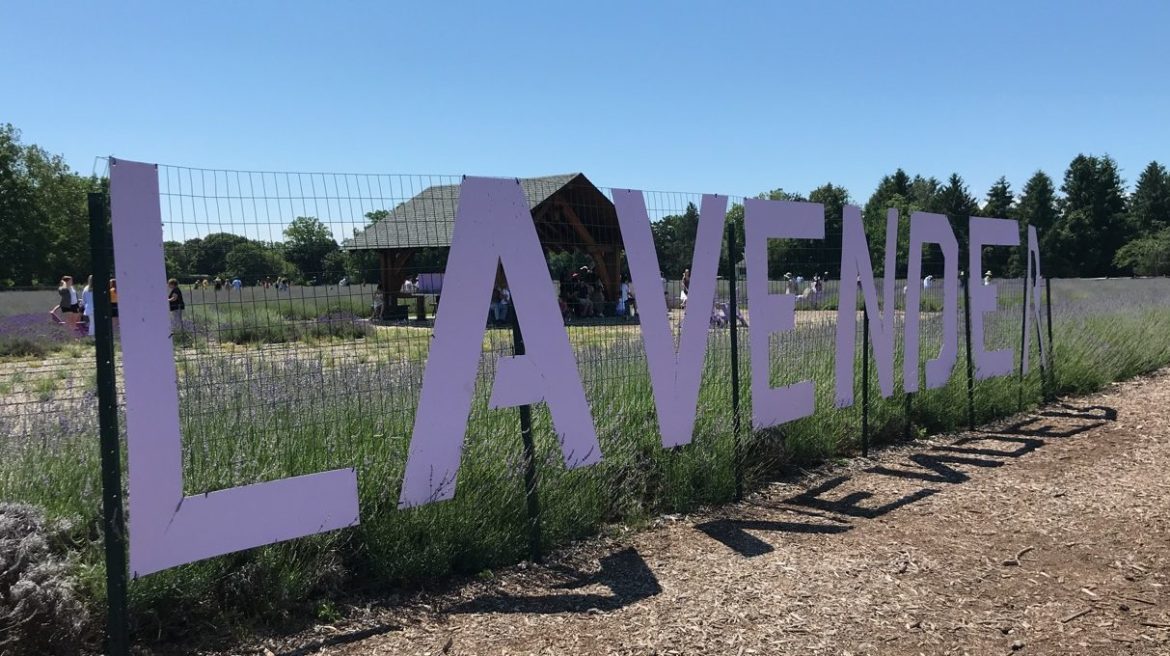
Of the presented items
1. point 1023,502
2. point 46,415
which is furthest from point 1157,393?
point 46,415

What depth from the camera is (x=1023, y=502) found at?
591 cm

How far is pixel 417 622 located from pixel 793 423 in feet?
12.9

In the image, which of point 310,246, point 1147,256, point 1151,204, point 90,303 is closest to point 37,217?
point 90,303

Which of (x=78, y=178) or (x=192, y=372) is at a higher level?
(x=78, y=178)

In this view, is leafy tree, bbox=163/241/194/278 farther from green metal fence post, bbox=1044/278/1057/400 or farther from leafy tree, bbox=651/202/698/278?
green metal fence post, bbox=1044/278/1057/400

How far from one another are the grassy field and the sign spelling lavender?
0.18m

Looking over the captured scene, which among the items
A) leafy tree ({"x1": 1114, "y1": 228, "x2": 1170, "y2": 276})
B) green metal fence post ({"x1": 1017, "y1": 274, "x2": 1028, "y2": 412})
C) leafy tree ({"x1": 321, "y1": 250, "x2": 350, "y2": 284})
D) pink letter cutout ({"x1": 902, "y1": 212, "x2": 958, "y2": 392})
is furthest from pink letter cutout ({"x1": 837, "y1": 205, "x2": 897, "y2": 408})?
leafy tree ({"x1": 1114, "y1": 228, "x2": 1170, "y2": 276})

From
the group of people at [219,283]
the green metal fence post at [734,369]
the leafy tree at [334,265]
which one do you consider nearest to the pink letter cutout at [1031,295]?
the green metal fence post at [734,369]

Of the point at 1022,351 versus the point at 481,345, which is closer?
the point at 481,345

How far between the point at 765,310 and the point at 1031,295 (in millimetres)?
5357

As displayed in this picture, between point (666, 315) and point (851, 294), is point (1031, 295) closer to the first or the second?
point (851, 294)

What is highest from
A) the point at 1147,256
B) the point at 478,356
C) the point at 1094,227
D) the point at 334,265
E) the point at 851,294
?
the point at 1094,227

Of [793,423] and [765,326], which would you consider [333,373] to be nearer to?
[765,326]

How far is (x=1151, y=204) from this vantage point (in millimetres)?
68688
